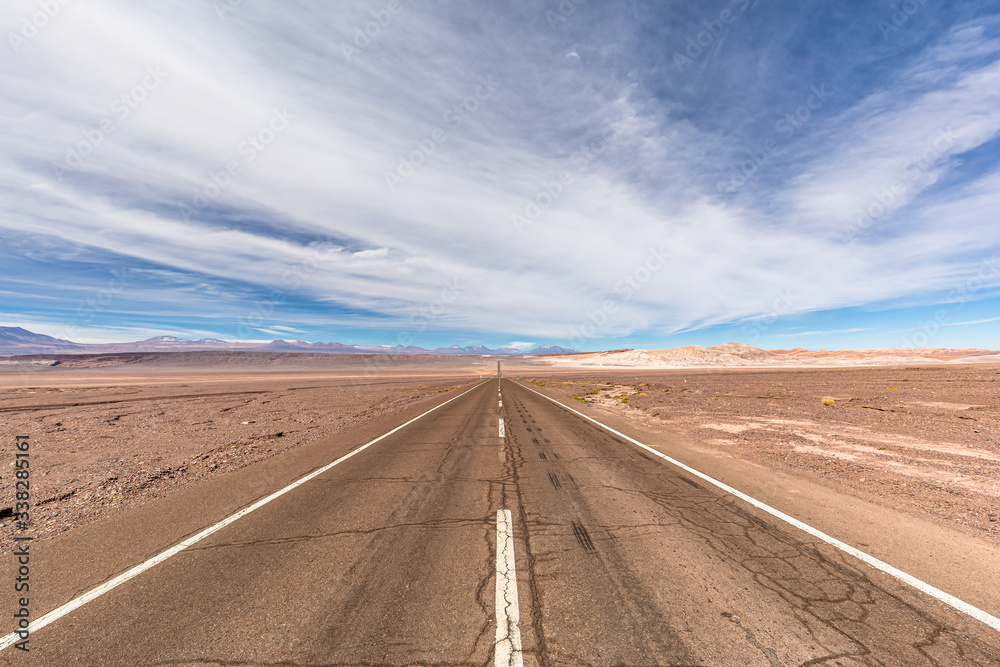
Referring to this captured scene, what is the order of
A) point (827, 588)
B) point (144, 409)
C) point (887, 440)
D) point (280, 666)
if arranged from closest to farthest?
point (280, 666) → point (827, 588) → point (887, 440) → point (144, 409)

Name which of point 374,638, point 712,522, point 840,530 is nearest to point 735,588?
point 712,522

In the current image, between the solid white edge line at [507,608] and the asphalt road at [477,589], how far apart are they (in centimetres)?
2

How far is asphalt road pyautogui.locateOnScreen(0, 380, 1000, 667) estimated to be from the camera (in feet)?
9.19

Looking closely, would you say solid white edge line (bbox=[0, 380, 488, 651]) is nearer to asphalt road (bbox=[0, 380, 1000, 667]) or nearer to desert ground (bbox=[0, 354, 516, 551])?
asphalt road (bbox=[0, 380, 1000, 667])

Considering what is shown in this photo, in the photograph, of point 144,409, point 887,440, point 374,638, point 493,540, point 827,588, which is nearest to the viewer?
point 374,638

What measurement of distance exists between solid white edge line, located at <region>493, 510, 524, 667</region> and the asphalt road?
0.08ft

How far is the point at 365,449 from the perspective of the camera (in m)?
9.73

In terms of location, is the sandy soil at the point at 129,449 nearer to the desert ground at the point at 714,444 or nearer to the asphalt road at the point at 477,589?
the desert ground at the point at 714,444

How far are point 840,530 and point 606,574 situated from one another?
3.47 m

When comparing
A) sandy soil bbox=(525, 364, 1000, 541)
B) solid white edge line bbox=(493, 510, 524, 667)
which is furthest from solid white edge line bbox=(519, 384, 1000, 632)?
solid white edge line bbox=(493, 510, 524, 667)

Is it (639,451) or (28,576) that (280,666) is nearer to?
(28,576)

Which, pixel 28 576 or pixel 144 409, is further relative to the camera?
pixel 144 409

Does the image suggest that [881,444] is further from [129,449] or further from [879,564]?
[129,449]

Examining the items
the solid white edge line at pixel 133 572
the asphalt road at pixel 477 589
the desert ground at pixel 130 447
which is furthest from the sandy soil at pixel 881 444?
the desert ground at pixel 130 447
